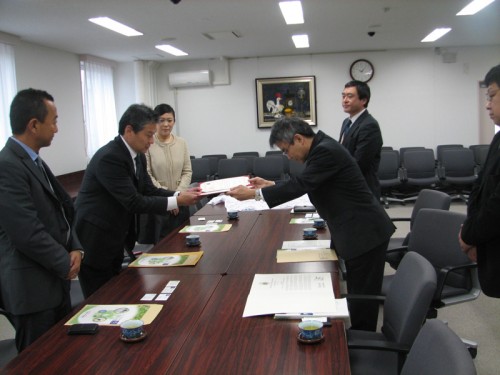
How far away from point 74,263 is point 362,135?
237 centimetres

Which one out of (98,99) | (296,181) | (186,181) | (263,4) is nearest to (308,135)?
(296,181)

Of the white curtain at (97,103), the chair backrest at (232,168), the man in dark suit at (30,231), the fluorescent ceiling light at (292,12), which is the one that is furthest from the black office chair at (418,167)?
the man in dark suit at (30,231)

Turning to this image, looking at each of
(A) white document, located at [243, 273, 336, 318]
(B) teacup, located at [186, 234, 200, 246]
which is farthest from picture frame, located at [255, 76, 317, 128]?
(A) white document, located at [243, 273, 336, 318]

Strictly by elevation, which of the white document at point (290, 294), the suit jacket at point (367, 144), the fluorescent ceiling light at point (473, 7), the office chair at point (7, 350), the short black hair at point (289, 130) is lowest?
the office chair at point (7, 350)

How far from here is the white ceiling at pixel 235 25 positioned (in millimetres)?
5277

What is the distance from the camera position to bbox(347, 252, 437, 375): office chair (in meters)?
1.77

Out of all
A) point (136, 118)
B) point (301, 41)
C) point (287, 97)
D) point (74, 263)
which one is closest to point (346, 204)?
point (136, 118)

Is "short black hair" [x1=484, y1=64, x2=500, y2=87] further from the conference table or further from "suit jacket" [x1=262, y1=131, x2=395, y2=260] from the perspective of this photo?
the conference table

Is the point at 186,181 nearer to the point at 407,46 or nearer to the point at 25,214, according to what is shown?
the point at 25,214

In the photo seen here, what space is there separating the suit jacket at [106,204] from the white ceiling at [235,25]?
2984 mm

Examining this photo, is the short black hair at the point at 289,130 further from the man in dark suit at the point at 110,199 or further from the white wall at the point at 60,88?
the white wall at the point at 60,88

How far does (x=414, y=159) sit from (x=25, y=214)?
286 inches

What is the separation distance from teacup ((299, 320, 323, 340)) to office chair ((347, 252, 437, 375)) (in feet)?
0.82

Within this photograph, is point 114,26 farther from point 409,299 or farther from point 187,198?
point 409,299
